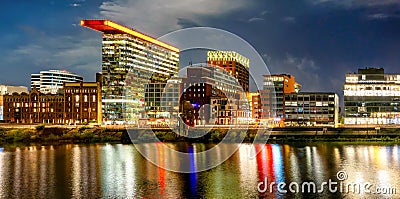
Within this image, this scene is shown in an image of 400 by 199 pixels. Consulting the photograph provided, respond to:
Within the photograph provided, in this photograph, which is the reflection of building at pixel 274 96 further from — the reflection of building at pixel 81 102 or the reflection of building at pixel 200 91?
the reflection of building at pixel 81 102

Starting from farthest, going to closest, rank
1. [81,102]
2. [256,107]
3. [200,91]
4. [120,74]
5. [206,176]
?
[256,107] → [120,74] → [200,91] → [81,102] → [206,176]

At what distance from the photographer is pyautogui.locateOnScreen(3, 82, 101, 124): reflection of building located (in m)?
152

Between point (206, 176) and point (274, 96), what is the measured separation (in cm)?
9729

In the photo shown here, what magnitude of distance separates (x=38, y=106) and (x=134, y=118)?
3368 cm

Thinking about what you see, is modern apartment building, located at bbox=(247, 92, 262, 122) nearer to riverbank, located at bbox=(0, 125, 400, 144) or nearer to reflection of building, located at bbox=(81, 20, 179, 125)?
reflection of building, located at bbox=(81, 20, 179, 125)

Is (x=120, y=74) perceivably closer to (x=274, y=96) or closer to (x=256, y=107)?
(x=256, y=107)

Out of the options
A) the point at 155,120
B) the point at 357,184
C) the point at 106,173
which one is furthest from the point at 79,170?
the point at 155,120

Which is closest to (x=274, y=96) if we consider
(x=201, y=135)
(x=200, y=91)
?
(x=200, y=91)

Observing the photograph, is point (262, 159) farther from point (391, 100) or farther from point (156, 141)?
point (391, 100)

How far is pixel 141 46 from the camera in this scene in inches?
7234

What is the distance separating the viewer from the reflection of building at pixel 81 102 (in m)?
153

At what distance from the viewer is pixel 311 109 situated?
457 ft

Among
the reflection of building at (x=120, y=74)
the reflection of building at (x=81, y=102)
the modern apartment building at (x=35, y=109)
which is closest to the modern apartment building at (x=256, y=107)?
the reflection of building at (x=120, y=74)

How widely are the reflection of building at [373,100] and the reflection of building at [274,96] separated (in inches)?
734
